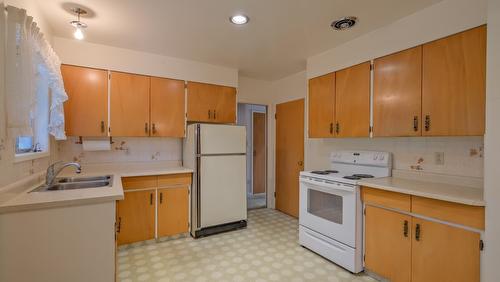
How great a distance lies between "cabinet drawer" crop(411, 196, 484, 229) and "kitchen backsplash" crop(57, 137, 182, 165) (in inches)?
119

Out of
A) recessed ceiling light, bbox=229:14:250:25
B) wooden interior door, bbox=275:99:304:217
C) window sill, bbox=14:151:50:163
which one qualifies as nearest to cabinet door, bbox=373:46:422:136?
→ recessed ceiling light, bbox=229:14:250:25

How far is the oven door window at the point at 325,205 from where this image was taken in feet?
8.29

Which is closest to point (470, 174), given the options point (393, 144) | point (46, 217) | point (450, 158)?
point (450, 158)

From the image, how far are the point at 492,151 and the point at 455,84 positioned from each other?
1.97 ft

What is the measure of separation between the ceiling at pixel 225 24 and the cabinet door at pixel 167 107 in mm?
409

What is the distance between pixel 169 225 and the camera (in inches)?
125

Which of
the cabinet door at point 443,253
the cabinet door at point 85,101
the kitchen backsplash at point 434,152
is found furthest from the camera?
the cabinet door at point 85,101

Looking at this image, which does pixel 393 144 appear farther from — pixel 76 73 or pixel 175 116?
pixel 76 73

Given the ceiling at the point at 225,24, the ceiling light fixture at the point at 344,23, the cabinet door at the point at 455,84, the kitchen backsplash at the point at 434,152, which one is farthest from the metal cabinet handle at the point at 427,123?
the ceiling light fixture at the point at 344,23

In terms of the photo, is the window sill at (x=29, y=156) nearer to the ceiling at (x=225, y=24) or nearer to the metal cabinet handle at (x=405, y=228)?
the ceiling at (x=225, y=24)

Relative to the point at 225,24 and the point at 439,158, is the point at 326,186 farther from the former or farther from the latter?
the point at 225,24

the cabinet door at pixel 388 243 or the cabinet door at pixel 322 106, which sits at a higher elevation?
the cabinet door at pixel 322 106

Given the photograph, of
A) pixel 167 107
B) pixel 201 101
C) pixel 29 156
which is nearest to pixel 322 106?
pixel 201 101

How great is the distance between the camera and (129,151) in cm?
→ 341
